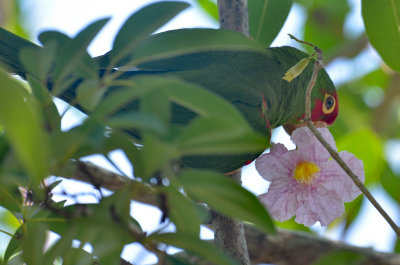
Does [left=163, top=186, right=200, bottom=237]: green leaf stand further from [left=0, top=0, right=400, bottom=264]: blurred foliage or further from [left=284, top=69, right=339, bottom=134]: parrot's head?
A: [left=284, top=69, right=339, bottom=134]: parrot's head

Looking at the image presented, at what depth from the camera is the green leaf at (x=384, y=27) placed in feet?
4.18

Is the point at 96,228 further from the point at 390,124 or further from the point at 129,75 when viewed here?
the point at 390,124

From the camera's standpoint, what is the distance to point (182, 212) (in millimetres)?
650

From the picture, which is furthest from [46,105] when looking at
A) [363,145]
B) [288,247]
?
[363,145]

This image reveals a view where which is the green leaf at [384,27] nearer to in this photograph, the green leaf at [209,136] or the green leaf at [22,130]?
the green leaf at [209,136]

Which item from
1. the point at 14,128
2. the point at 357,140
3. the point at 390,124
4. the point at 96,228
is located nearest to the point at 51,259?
the point at 96,228

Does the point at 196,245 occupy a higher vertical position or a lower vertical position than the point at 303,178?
higher

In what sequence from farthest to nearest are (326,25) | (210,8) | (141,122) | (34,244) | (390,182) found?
(326,25) → (210,8) → (390,182) → (34,244) → (141,122)

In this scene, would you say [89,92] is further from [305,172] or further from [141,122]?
[305,172]

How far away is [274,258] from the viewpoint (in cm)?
169

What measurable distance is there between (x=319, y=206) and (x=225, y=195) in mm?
557

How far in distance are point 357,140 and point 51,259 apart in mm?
1689

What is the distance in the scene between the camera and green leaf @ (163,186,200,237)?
0.62 m

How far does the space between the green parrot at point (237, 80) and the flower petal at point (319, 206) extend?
0.66ft
